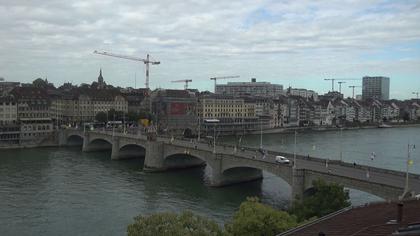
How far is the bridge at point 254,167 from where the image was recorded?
1260 inches

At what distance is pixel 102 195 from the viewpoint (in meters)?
42.3

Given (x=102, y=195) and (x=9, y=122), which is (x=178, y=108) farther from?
(x=102, y=195)

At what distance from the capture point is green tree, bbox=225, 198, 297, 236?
2070cm

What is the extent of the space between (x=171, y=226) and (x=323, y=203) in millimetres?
9027

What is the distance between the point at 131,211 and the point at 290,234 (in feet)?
84.1

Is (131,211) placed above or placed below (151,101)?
below

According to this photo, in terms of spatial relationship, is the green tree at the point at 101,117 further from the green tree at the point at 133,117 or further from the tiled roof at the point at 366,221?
the tiled roof at the point at 366,221

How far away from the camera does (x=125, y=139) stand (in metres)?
67.4

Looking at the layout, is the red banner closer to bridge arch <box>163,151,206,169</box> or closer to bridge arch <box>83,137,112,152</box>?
bridge arch <box>83,137,112,152</box>

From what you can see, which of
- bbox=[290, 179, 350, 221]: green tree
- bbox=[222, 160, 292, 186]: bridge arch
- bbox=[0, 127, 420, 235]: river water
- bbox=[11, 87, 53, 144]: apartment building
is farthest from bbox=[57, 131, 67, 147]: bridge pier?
bbox=[290, 179, 350, 221]: green tree

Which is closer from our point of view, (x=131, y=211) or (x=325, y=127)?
(x=131, y=211)

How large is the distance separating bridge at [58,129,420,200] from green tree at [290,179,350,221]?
2982 mm

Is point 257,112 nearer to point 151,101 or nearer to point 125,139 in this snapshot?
point 151,101

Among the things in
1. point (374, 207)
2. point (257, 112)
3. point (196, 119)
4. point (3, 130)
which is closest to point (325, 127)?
point (257, 112)
